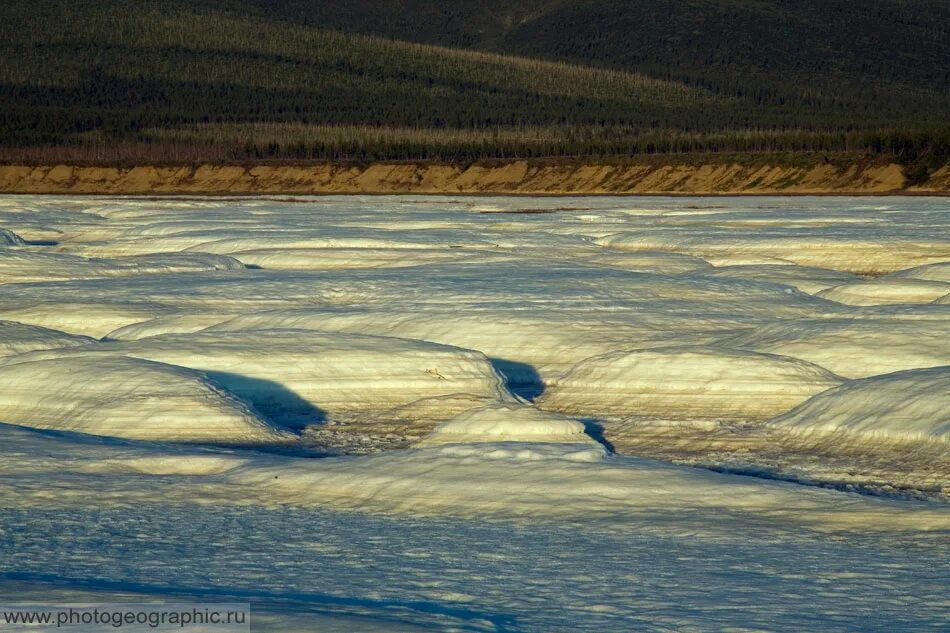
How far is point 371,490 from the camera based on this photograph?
30.5 feet

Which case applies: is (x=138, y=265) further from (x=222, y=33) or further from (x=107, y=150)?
(x=222, y=33)

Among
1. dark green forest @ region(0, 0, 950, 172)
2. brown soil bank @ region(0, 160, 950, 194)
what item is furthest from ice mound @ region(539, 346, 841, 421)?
dark green forest @ region(0, 0, 950, 172)

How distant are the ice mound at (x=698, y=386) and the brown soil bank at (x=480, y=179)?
138 ft

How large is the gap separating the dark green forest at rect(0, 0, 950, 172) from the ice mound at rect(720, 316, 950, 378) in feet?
143

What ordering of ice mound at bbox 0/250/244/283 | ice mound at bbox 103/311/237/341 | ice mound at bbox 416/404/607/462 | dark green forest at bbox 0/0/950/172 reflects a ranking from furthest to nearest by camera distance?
dark green forest at bbox 0/0/950/172, ice mound at bbox 0/250/244/283, ice mound at bbox 103/311/237/341, ice mound at bbox 416/404/607/462

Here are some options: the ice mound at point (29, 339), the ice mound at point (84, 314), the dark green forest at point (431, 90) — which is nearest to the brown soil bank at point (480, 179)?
the dark green forest at point (431, 90)

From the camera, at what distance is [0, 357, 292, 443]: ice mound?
11805 millimetres

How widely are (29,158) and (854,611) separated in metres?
77.7

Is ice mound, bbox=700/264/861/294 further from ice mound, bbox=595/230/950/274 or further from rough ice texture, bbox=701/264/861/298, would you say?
ice mound, bbox=595/230/950/274

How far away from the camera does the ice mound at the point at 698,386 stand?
1298cm

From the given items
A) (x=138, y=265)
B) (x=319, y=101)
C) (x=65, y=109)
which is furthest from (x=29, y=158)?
(x=138, y=265)

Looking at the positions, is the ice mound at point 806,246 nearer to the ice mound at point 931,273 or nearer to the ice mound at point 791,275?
the ice mound at point 791,275

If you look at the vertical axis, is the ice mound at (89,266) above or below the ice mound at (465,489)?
below

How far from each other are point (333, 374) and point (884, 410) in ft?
16.4
